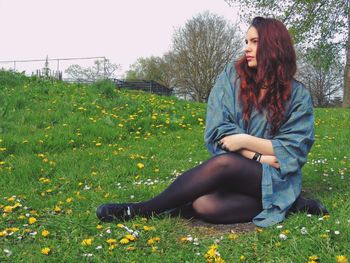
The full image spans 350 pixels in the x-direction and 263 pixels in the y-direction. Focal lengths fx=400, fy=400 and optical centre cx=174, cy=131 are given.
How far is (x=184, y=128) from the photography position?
8.41 meters

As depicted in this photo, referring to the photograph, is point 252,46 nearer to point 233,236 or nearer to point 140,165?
point 233,236

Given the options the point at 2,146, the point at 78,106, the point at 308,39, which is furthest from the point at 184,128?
the point at 308,39

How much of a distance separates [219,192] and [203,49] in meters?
31.1

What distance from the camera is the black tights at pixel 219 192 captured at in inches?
117

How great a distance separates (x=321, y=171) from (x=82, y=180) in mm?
2907

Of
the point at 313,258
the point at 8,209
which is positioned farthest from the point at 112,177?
the point at 313,258

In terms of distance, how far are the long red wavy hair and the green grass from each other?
87 centimetres

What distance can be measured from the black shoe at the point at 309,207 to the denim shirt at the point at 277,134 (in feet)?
0.31

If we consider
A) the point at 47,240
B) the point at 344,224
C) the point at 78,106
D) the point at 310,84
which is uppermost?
the point at 310,84

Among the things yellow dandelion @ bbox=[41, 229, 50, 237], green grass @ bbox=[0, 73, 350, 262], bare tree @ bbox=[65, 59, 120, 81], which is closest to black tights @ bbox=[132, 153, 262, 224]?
green grass @ bbox=[0, 73, 350, 262]

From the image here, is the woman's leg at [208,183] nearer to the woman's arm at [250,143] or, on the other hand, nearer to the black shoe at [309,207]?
the woman's arm at [250,143]

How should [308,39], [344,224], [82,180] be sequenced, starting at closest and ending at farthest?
[344,224]
[82,180]
[308,39]

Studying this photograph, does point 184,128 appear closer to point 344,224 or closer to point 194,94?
point 344,224

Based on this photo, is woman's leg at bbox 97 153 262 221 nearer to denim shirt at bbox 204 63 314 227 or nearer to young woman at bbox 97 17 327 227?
young woman at bbox 97 17 327 227
